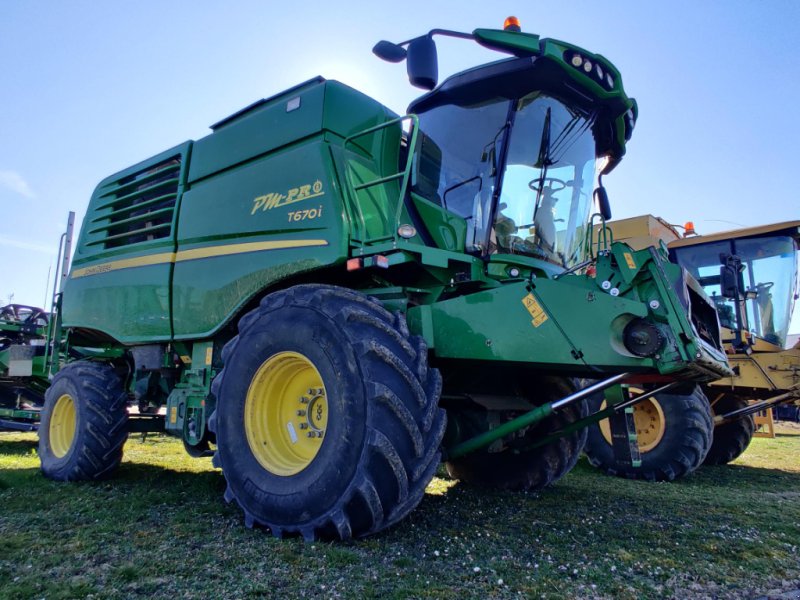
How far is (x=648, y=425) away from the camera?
24.0ft

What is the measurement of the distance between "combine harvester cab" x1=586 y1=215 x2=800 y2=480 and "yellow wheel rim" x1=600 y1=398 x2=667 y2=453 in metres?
0.01

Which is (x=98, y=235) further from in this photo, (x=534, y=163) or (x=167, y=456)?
(x=534, y=163)

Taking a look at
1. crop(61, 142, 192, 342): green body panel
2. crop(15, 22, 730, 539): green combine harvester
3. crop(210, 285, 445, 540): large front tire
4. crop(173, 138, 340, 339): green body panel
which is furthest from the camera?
crop(61, 142, 192, 342): green body panel

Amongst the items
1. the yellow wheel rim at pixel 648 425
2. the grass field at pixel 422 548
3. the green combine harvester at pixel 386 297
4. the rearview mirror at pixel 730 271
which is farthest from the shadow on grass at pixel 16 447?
the rearview mirror at pixel 730 271

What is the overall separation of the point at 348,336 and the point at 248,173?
2101 millimetres

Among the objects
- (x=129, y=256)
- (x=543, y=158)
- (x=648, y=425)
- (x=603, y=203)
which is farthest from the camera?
(x=648, y=425)

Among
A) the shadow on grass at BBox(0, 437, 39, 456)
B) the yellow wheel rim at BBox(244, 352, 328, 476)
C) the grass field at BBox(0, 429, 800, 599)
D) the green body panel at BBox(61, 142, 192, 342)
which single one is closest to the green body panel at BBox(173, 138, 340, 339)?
the green body panel at BBox(61, 142, 192, 342)

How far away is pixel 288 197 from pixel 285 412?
1.54 metres

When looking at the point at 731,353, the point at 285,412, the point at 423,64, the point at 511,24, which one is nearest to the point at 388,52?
the point at 423,64

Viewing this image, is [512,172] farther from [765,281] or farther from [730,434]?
[730,434]

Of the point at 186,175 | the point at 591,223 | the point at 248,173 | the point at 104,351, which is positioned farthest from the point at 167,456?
the point at 591,223

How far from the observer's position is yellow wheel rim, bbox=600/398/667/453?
7105 millimetres

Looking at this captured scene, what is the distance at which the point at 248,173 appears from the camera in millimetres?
4773

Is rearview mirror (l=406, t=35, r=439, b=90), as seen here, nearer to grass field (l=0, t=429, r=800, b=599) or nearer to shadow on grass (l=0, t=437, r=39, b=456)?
grass field (l=0, t=429, r=800, b=599)
